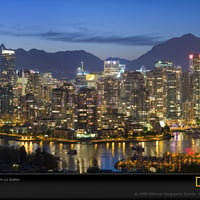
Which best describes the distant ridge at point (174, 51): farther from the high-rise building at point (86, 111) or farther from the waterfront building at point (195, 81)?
the high-rise building at point (86, 111)

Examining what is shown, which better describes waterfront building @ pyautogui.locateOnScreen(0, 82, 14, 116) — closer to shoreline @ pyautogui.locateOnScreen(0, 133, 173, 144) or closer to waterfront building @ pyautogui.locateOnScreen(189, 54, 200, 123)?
shoreline @ pyautogui.locateOnScreen(0, 133, 173, 144)

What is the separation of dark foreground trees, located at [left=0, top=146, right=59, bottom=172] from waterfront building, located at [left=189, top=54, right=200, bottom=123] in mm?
686

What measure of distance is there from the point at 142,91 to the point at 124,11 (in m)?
0.53

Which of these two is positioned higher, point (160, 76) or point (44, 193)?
point (160, 76)

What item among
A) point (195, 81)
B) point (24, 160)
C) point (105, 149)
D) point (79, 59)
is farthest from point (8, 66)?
point (195, 81)

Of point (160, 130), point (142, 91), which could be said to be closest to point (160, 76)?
point (142, 91)

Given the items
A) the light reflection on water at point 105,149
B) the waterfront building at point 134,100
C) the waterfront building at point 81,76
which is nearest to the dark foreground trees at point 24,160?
the light reflection on water at point 105,149

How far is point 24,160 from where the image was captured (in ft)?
4.78

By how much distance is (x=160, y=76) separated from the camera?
70.3 inches

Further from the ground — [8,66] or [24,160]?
[8,66]

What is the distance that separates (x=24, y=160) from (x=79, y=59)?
0.48 m

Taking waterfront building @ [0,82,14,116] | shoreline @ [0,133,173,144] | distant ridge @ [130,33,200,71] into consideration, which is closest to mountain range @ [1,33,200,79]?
distant ridge @ [130,33,200,71]

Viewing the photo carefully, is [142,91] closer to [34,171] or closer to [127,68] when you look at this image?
[127,68]

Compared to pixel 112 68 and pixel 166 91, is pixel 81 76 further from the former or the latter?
pixel 166 91
